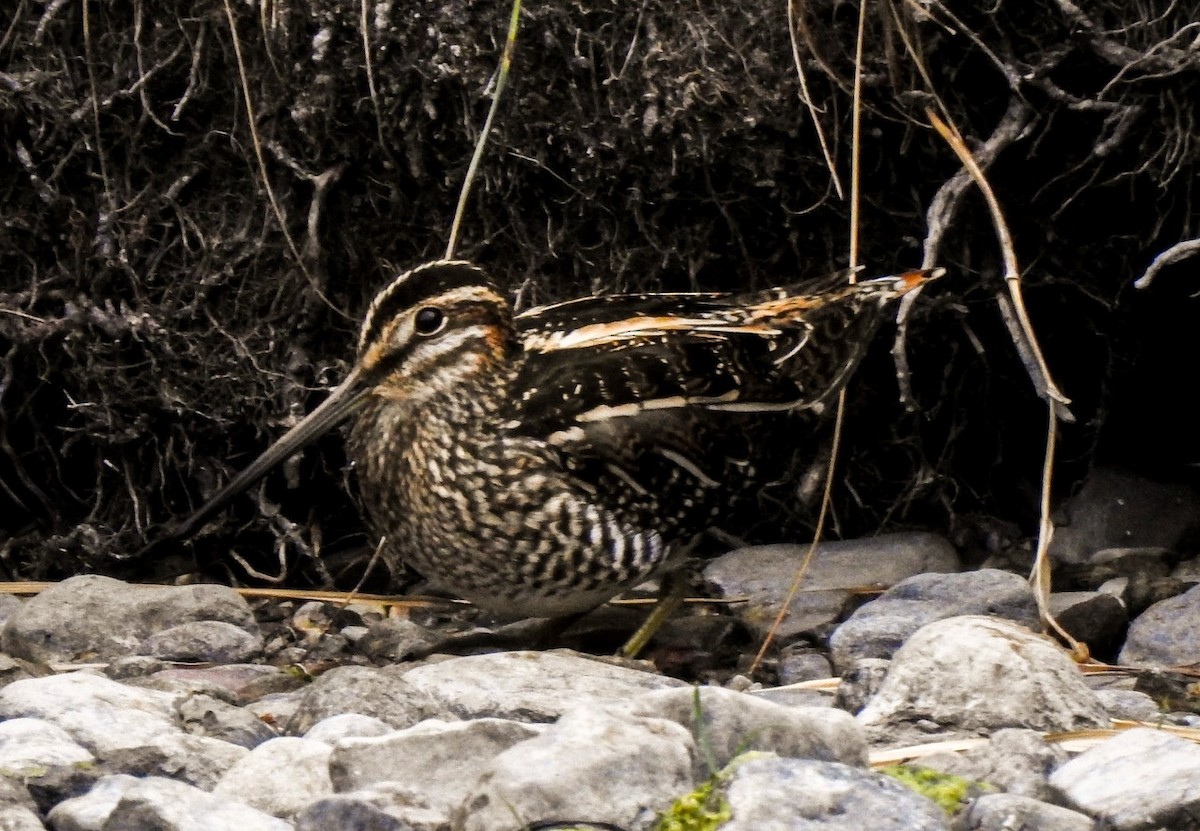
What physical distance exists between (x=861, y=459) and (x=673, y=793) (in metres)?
2.44

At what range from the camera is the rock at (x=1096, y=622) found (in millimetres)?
3760

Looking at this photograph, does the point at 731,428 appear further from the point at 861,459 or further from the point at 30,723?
the point at 30,723

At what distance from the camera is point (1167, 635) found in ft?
12.0

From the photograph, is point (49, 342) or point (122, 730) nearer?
point (122, 730)

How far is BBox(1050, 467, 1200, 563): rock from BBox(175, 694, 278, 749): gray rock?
7.17 feet

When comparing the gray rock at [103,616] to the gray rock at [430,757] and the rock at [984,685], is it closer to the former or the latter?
the gray rock at [430,757]

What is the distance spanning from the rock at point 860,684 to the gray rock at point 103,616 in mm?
1411

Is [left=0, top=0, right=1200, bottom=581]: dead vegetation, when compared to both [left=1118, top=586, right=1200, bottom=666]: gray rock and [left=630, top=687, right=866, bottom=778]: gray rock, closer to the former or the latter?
[left=1118, top=586, right=1200, bottom=666]: gray rock

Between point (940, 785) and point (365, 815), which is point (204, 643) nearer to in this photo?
point (365, 815)

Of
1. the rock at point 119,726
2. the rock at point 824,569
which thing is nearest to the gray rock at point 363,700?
the rock at point 119,726

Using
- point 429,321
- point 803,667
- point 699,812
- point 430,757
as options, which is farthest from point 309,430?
point 699,812

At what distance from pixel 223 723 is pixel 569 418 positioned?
1.06 meters

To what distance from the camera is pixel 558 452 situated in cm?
377

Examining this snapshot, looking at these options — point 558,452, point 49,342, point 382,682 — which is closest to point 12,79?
point 49,342
